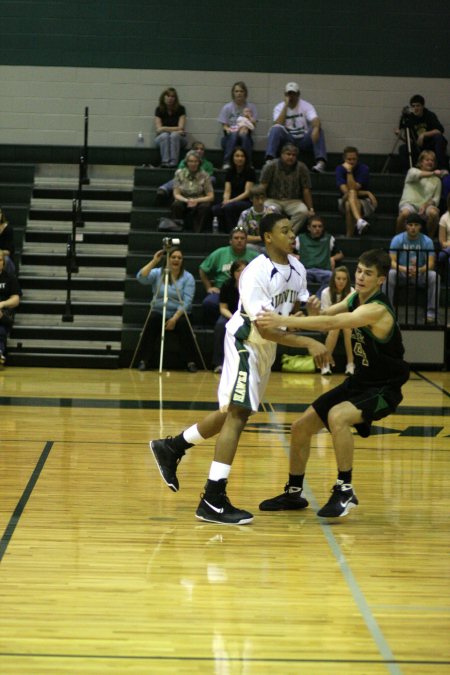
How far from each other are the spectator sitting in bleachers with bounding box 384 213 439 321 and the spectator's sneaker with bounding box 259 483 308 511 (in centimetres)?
672

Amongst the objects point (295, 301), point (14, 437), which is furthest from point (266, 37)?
point (295, 301)

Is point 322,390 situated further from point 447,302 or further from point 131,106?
point 131,106

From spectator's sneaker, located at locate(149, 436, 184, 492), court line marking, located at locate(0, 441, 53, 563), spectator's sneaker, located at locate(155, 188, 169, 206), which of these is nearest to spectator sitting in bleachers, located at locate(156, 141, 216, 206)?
spectator's sneaker, located at locate(155, 188, 169, 206)

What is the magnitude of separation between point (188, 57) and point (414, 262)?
16.1 ft

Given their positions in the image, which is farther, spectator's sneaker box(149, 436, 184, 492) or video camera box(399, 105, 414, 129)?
video camera box(399, 105, 414, 129)

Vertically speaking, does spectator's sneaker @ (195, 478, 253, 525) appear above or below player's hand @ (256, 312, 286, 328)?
below

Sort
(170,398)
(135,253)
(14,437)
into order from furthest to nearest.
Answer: (135,253), (170,398), (14,437)

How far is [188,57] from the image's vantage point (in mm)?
15633

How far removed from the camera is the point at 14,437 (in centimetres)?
797

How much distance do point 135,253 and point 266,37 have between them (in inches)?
159

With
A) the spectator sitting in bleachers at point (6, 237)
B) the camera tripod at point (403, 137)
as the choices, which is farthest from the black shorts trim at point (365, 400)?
the camera tripod at point (403, 137)

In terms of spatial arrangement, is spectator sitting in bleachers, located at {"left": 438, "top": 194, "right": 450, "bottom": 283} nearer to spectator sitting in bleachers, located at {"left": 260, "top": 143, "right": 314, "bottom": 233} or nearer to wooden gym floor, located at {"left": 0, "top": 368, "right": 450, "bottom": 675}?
spectator sitting in bleachers, located at {"left": 260, "top": 143, "right": 314, "bottom": 233}

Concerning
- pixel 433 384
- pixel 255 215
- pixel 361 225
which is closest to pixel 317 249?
pixel 255 215

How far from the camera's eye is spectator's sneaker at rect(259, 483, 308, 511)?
6.02 m
